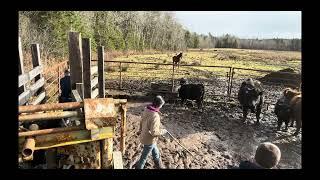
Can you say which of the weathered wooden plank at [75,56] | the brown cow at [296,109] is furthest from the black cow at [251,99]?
the weathered wooden plank at [75,56]

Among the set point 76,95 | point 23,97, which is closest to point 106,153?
point 76,95

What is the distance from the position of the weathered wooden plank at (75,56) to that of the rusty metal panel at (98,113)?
2818 millimetres

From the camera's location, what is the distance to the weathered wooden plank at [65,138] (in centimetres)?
294

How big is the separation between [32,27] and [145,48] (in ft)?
77.2

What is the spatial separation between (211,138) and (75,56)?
3.89 m

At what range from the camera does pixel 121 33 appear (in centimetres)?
3338

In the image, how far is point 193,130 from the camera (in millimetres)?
8391

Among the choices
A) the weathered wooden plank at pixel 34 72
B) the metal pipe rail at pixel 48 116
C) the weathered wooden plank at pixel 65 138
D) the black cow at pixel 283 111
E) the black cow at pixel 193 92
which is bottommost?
the black cow at pixel 283 111

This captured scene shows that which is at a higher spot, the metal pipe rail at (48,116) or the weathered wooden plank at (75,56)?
the weathered wooden plank at (75,56)

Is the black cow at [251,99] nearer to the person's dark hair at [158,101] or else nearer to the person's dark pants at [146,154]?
the person's dark pants at [146,154]

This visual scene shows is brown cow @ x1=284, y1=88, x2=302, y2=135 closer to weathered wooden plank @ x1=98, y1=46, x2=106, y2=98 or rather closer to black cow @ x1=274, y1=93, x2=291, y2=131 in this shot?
black cow @ x1=274, y1=93, x2=291, y2=131

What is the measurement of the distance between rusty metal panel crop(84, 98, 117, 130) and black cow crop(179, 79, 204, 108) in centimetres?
761

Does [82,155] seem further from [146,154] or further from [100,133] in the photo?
[146,154]

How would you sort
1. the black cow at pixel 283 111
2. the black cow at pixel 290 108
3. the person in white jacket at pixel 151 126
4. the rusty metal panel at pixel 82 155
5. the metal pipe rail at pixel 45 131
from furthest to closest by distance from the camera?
1. the black cow at pixel 283 111
2. the black cow at pixel 290 108
3. the person in white jacket at pixel 151 126
4. the rusty metal panel at pixel 82 155
5. the metal pipe rail at pixel 45 131
